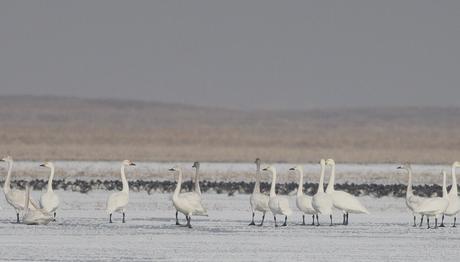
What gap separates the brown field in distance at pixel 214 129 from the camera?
247 feet

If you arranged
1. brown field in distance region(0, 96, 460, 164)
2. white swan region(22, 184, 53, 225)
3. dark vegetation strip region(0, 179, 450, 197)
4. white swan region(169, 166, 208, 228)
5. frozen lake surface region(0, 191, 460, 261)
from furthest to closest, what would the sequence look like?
1. brown field in distance region(0, 96, 460, 164)
2. dark vegetation strip region(0, 179, 450, 197)
3. white swan region(169, 166, 208, 228)
4. white swan region(22, 184, 53, 225)
5. frozen lake surface region(0, 191, 460, 261)

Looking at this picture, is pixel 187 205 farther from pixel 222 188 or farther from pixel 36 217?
pixel 222 188

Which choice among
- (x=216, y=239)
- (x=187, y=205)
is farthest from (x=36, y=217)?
(x=216, y=239)

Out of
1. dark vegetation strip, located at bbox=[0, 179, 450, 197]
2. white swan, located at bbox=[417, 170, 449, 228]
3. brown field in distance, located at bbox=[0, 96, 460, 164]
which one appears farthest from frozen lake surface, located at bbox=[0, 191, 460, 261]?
brown field in distance, located at bbox=[0, 96, 460, 164]

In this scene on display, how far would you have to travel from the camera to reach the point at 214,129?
10000 cm

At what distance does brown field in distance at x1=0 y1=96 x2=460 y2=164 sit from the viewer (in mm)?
75438

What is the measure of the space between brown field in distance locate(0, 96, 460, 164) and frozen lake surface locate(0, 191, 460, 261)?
128 ft

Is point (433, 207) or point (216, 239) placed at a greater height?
point (433, 207)

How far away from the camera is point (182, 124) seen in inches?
4227

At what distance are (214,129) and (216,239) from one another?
270 feet

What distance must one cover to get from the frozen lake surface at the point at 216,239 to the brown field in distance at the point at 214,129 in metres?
39.0

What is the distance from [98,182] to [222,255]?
17.1 meters

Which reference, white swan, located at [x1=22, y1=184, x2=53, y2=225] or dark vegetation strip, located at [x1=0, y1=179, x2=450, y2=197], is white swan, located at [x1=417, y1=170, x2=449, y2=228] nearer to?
white swan, located at [x1=22, y1=184, x2=53, y2=225]

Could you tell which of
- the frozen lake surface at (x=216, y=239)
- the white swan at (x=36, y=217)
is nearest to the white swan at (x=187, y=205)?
the frozen lake surface at (x=216, y=239)
